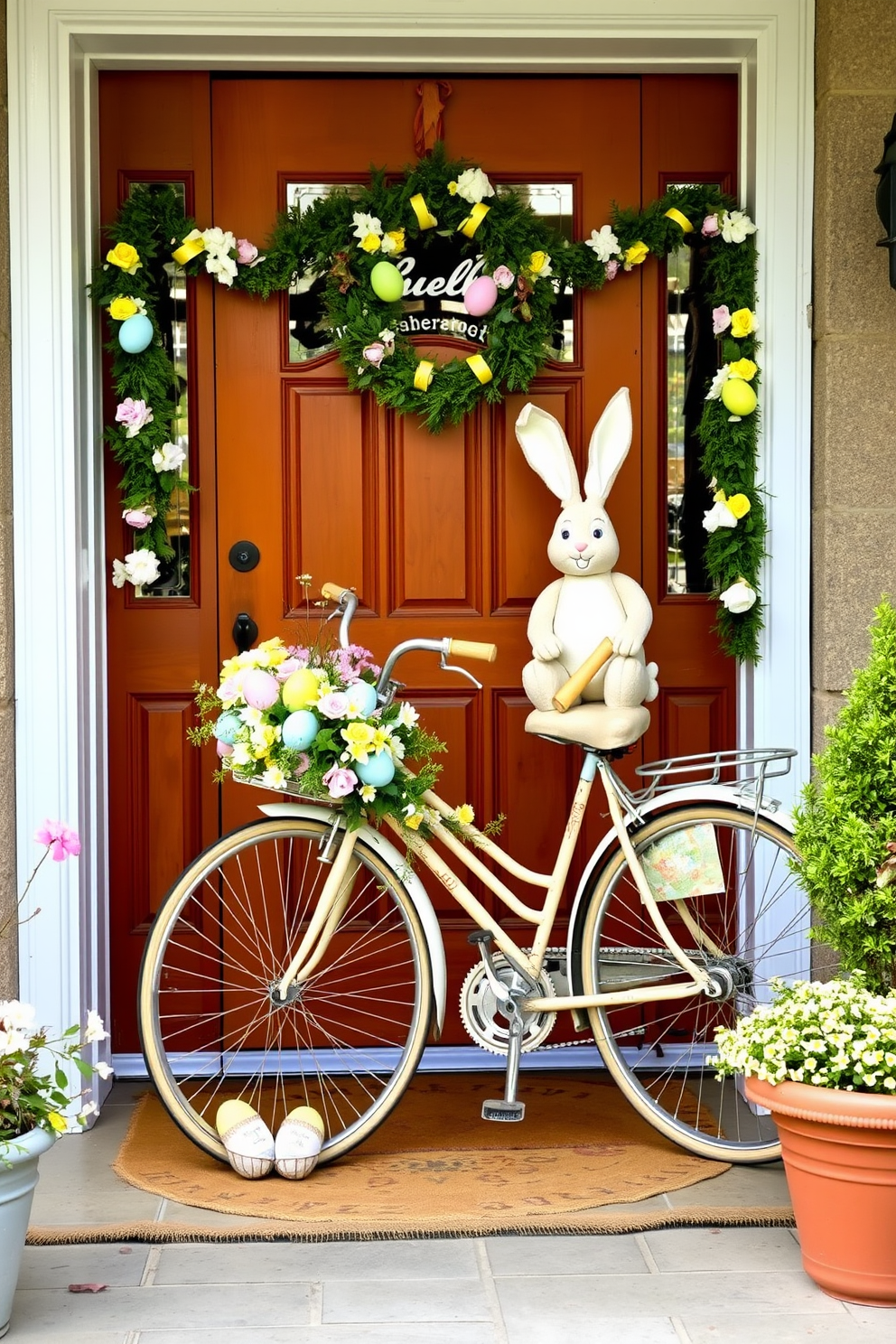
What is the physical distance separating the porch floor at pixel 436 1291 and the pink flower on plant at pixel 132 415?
67.9 inches

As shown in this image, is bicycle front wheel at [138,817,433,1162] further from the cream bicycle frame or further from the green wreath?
the green wreath

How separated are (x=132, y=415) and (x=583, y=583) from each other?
1133mm

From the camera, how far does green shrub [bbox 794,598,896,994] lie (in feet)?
8.56

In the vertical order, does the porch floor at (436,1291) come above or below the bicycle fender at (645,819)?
below

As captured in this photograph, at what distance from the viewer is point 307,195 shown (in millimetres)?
3564

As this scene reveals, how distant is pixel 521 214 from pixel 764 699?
4.23 ft

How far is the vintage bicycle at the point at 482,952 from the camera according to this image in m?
3.12

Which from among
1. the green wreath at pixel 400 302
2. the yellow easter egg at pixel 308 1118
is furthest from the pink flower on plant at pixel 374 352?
the yellow easter egg at pixel 308 1118

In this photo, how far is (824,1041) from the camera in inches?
99.7

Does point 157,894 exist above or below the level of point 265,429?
below

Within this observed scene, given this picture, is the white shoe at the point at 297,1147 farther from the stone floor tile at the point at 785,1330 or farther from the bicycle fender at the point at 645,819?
the stone floor tile at the point at 785,1330

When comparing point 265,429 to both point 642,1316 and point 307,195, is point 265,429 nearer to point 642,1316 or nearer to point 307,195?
point 307,195

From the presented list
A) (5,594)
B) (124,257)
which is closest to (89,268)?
(124,257)

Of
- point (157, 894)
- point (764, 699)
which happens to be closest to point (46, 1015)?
point (157, 894)
